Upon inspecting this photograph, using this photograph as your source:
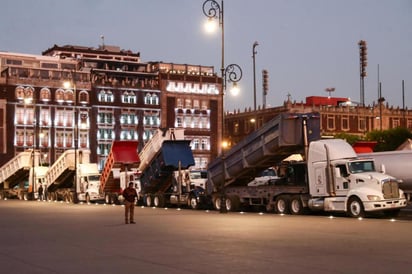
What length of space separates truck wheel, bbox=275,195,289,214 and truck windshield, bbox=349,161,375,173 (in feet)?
14.6

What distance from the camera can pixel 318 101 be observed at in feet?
501

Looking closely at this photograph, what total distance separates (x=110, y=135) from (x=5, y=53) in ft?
92.3

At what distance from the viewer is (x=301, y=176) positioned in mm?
36656

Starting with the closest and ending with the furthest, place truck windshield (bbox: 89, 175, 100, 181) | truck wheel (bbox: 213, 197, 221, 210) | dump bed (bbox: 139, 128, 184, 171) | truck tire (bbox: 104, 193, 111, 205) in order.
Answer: truck wheel (bbox: 213, 197, 221, 210) → dump bed (bbox: 139, 128, 184, 171) → truck tire (bbox: 104, 193, 111, 205) → truck windshield (bbox: 89, 175, 100, 181)

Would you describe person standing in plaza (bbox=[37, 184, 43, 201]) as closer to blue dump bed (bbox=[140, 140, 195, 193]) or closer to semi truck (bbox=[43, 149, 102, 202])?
semi truck (bbox=[43, 149, 102, 202])

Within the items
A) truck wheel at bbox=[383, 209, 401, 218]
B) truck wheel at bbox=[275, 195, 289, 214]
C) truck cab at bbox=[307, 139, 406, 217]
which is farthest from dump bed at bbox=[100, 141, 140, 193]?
truck wheel at bbox=[383, 209, 401, 218]

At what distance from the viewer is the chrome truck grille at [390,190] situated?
3182 cm

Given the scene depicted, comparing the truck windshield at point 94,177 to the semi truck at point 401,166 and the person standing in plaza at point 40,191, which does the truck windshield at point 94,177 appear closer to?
the person standing in plaza at point 40,191

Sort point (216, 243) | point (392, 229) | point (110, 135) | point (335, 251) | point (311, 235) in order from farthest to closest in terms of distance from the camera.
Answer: point (110, 135) < point (392, 229) < point (311, 235) < point (216, 243) < point (335, 251)

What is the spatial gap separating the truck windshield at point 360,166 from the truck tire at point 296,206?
3511mm

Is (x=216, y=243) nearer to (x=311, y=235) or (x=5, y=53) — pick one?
(x=311, y=235)

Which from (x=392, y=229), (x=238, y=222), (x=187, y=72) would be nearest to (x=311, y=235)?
(x=392, y=229)

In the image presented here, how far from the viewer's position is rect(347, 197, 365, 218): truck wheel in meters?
32.1

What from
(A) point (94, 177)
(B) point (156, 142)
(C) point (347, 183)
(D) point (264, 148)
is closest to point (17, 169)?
(A) point (94, 177)
